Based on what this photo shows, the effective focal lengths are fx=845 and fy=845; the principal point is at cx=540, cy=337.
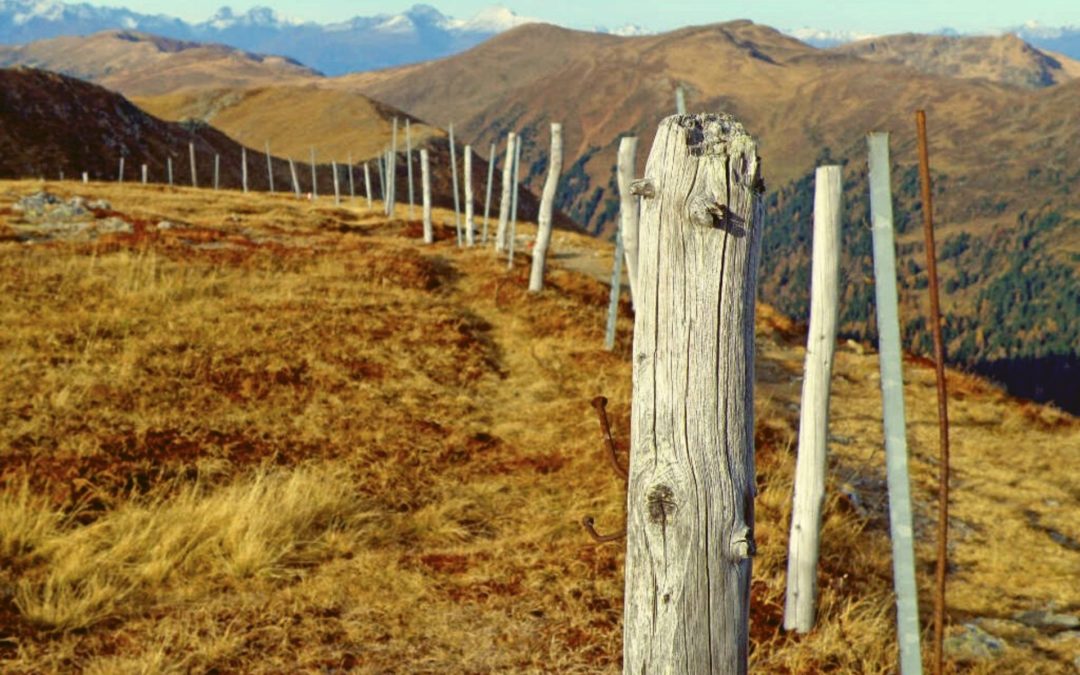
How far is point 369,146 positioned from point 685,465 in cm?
11618

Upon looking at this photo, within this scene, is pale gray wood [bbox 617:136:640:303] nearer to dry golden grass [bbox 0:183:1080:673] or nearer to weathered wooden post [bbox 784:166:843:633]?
dry golden grass [bbox 0:183:1080:673]

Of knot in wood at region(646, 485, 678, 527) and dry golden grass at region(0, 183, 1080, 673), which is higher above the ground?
knot in wood at region(646, 485, 678, 527)

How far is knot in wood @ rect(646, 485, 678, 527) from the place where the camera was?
10.4 feet

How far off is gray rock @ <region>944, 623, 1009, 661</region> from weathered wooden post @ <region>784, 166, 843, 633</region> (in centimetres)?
141

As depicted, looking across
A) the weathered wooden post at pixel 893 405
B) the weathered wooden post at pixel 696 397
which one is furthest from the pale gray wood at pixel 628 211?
the weathered wooden post at pixel 696 397

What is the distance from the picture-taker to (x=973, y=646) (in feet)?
23.2

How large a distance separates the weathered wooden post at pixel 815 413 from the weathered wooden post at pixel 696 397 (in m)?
3.58

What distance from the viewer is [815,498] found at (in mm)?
6672

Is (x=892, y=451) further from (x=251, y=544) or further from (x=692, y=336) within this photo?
(x=251, y=544)

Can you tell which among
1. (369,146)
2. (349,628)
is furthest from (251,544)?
(369,146)

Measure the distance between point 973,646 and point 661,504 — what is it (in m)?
5.37

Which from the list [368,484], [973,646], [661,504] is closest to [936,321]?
[661,504]

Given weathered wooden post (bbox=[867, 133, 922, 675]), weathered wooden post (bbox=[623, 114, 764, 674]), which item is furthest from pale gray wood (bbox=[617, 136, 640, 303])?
weathered wooden post (bbox=[623, 114, 764, 674])

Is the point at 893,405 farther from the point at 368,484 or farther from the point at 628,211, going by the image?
the point at 628,211
